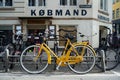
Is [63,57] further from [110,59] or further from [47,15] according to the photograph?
[47,15]

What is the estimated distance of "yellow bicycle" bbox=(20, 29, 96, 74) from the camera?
408 inches

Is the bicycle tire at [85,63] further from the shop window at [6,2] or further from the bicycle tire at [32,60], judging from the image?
the shop window at [6,2]

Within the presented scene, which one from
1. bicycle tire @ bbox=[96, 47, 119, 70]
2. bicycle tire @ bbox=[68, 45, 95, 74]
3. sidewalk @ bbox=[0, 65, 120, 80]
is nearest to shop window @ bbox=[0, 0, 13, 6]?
bicycle tire @ bbox=[96, 47, 119, 70]

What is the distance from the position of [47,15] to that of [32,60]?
13.1m

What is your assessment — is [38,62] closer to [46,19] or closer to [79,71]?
[79,71]

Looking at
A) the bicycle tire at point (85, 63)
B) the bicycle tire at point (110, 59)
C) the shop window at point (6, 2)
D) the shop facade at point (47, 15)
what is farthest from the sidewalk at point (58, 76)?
the shop window at point (6, 2)

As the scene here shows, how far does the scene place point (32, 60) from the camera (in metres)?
10.6

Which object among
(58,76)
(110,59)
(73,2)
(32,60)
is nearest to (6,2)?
(73,2)

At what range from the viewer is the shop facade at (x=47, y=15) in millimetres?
23297

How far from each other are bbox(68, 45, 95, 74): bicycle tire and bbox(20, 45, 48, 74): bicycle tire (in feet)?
2.73

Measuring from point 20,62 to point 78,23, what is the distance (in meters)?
13.6

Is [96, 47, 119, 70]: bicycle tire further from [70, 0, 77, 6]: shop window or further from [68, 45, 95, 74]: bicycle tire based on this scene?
[70, 0, 77, 6]: shop window

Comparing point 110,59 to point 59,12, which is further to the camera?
point 59,12

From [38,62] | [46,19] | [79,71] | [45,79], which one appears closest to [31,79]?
[45,79]
